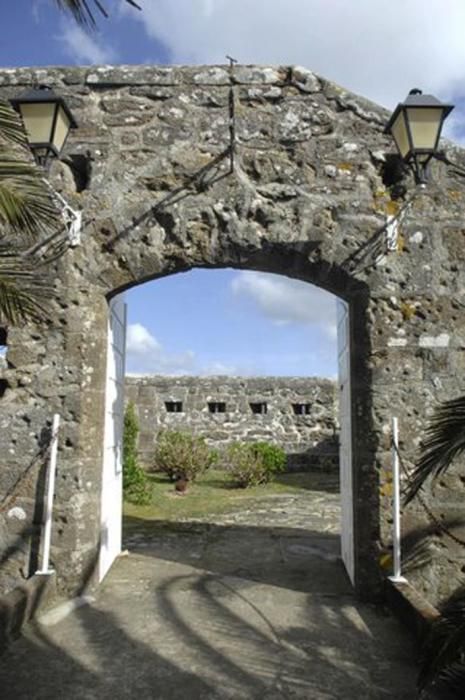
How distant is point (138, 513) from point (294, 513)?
210 cm

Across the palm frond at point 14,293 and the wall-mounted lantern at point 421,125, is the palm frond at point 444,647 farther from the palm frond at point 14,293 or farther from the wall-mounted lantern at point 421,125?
the wall-mounted lantern at point 421,125

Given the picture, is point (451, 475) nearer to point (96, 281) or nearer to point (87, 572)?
point (87, 572)

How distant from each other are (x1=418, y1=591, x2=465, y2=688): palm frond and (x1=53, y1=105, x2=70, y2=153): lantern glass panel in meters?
3.74

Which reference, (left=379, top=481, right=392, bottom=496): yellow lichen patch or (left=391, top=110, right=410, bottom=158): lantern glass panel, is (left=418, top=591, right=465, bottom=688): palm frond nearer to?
(left=379, top=481, right=392, bottom=496): yellow lichen patch

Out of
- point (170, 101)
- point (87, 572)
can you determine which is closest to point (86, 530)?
point (87, 572)

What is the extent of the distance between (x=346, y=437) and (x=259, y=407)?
836 cm

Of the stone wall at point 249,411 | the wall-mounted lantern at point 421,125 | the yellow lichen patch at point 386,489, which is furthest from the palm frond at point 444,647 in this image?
the stone wall at point 249,411

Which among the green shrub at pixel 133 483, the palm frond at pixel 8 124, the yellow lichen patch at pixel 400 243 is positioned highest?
the palm frond at pixel 8 124

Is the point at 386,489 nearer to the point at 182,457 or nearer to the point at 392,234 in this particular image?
the point at 392,234

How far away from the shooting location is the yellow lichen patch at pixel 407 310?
4617 millimetres

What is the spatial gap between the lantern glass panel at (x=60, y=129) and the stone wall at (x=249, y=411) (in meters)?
9.01

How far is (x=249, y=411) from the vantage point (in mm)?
13250

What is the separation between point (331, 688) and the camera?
3023 mm

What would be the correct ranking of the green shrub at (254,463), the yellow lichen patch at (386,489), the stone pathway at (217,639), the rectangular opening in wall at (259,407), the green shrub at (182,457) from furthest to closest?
the rectangular opening in wall at (259,407)
the green shrub at (254,463)
the green shrub at (182,457)
the yellow lichen patch at (386,489)
the stone pathway at (217,639)
